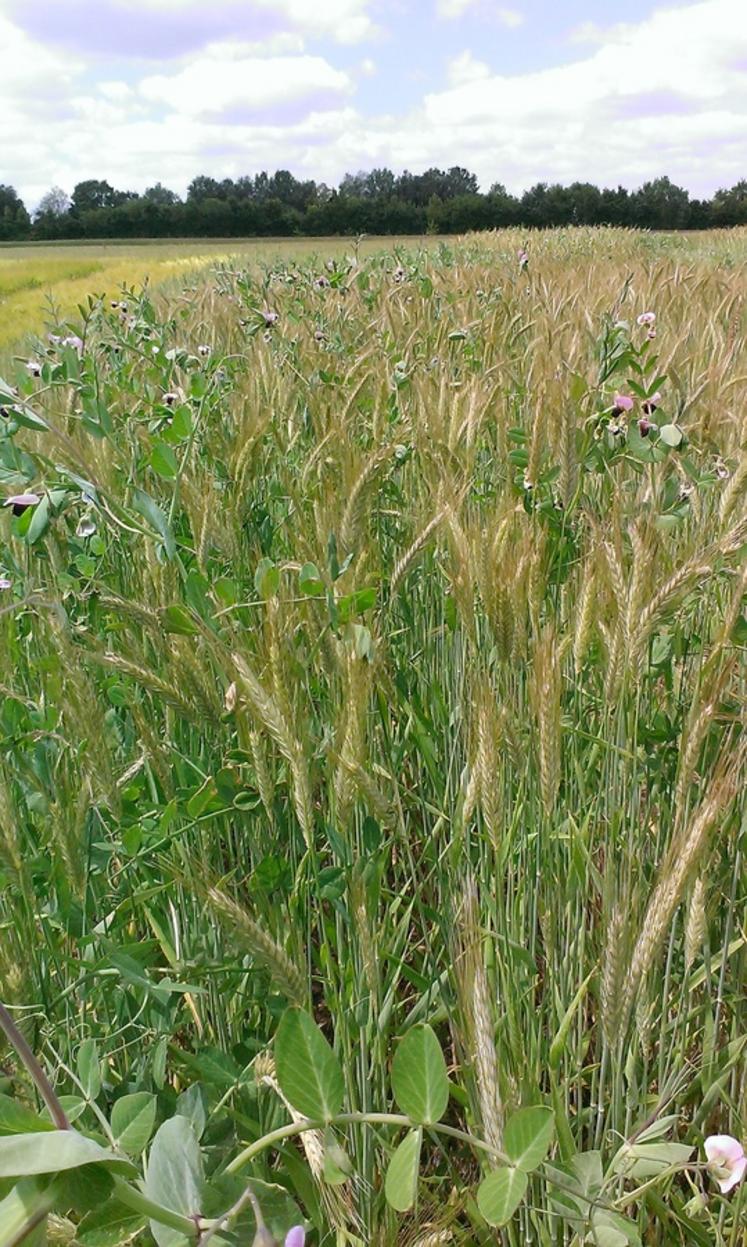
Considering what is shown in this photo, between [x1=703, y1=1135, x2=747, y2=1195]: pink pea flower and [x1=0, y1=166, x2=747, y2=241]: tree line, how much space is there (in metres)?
31.5

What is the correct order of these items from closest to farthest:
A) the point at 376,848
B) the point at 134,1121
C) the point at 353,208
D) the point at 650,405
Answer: the point at 134,1121 → the point at 376,848 → the point at 650,405 → the point at 353,208

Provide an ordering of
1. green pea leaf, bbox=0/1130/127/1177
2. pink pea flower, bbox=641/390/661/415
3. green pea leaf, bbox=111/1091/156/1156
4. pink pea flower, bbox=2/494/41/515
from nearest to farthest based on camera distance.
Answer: green pea leaf, bbox=0/1130/127/1177 → green pea leaf, bbox=111/1091/156/1156 → pink pea flower, bbox=2/494/41/515 → pink pea flower, bbox=641/390/661/415

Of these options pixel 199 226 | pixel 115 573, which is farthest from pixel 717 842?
pixel 199 226

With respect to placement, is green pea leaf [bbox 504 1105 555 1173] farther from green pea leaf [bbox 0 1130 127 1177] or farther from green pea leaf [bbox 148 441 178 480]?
green pea leaf [bbox 148 441 178 480]

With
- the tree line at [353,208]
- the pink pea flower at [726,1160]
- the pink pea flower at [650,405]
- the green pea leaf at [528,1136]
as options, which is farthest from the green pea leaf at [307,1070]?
the tree line at [353,208]

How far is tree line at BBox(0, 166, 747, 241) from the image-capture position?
32.4 metres

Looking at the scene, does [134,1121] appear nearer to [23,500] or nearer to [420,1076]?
[420,1076]

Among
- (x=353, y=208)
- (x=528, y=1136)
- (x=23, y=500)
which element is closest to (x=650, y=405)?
(x=23, y=500)

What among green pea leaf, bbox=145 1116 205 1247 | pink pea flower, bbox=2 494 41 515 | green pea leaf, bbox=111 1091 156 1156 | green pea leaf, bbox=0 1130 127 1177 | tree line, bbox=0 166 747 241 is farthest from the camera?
tree line, bbox=0 166 747 241

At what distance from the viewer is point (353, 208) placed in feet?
117

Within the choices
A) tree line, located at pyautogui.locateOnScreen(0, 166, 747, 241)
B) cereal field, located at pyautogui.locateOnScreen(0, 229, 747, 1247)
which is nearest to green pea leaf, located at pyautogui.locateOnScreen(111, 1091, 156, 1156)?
cereal field, located at pyautogui.locateOnScreen(0, 229, 747, 1247)

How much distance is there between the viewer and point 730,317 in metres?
2.42

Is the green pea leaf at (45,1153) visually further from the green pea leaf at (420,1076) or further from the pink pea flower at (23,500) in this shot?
the pink pea flower at (23,500)

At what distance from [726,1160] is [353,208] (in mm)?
38898
